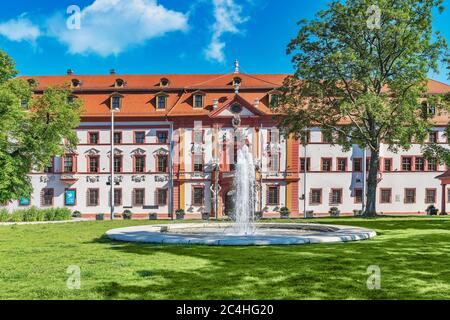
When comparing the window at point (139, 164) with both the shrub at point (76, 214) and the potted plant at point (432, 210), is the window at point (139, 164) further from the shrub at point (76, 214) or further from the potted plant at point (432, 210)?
the potted plant at point (432, 210)

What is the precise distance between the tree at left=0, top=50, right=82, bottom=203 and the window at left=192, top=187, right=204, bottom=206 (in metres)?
13.7

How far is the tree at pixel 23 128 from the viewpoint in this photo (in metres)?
25.9

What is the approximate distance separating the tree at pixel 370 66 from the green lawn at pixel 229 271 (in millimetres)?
13435

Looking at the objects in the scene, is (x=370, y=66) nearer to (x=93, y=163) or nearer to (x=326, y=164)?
(x=326, y=164)

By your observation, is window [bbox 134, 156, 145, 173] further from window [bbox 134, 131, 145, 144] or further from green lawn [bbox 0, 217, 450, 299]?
green lawn [bbox 0, 217, 450, 299]

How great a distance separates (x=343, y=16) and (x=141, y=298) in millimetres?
23689

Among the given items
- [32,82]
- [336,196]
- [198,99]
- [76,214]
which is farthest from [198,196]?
[32,82]

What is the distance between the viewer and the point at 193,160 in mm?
42688

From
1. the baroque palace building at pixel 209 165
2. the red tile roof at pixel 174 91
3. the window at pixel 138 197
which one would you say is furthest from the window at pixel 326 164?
the window at pixel 138 197

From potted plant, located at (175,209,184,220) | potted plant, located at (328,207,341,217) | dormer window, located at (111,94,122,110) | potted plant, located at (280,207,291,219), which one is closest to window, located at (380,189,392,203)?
potted plant, located at (328,207,341,217)

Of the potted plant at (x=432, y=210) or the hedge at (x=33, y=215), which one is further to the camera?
the potted plant at (x=432, y=210)

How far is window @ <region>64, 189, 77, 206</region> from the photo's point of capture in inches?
1703
